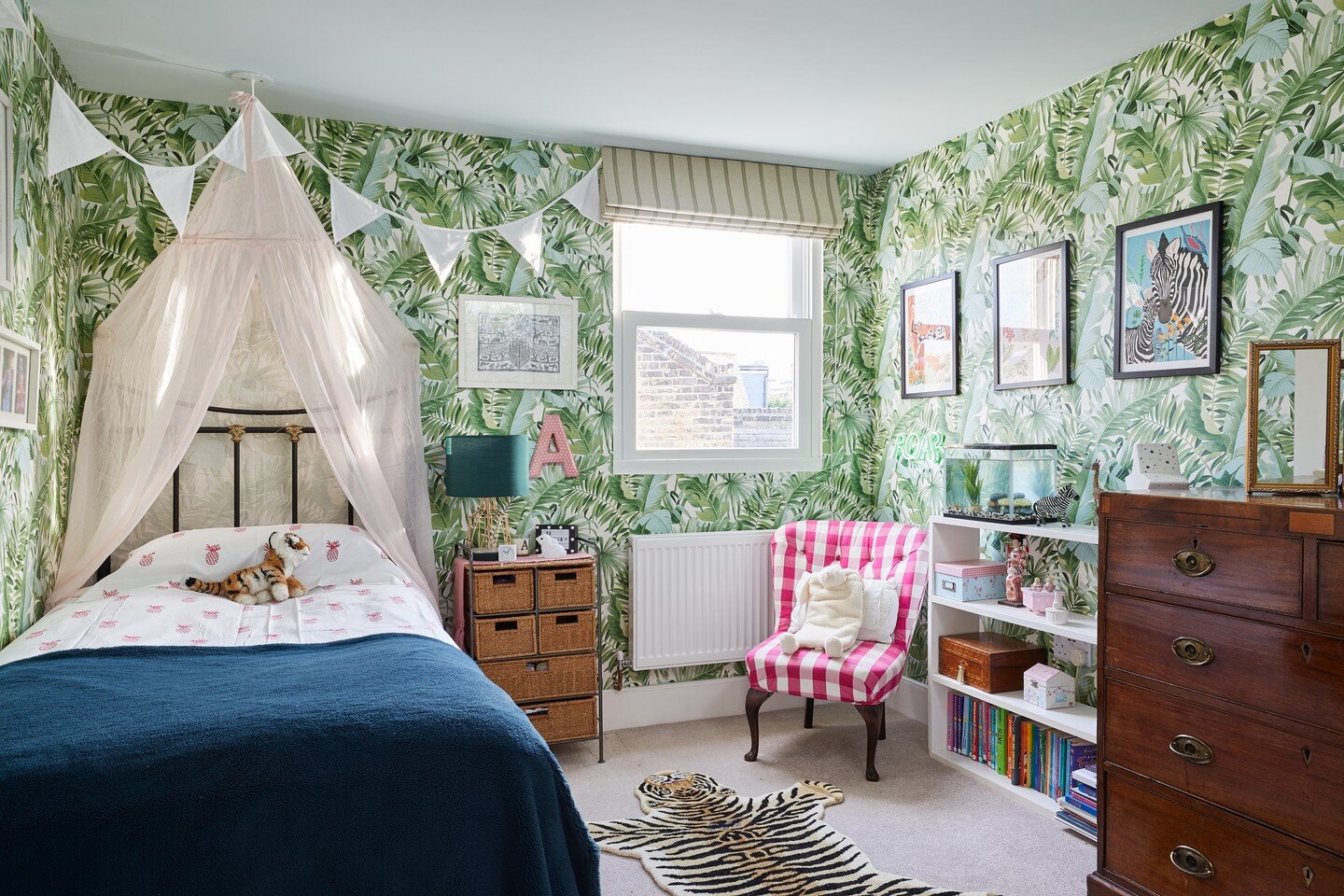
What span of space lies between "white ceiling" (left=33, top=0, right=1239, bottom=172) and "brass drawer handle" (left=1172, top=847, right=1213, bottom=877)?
253cm

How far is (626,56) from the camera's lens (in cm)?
323

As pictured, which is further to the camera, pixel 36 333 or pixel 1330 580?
pixel 36 333

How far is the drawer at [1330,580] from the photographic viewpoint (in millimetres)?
2061

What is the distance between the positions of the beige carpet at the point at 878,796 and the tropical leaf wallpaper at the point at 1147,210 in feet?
2.42

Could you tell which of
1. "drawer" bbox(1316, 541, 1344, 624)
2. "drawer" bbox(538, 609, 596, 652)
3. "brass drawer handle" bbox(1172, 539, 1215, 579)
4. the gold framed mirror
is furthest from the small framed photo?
"drawer" bbox(1316, 541, 1344, 624)

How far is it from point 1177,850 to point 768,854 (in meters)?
1.22

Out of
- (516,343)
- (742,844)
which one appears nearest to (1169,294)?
(742,844)

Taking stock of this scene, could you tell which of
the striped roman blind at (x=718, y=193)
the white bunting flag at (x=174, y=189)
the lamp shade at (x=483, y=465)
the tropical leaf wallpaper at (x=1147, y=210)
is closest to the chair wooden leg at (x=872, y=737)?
the tropical leaf wallpaper at (x=1147, y=210)

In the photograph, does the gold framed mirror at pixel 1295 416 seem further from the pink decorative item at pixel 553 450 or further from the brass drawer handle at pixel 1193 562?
the pink decorative item at pixel 553 450

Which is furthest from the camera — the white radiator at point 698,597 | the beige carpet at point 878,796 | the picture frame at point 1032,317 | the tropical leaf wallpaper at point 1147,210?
the white radiator at point 698,597

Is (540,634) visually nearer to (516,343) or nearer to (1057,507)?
(516,343)

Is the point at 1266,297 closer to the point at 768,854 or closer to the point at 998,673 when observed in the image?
the point at 998,673

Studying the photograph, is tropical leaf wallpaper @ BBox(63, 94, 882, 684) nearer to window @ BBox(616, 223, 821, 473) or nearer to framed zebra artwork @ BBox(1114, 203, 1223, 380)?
window @ BBox(616, 223, 821, 473)

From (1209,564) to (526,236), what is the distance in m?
3.05
